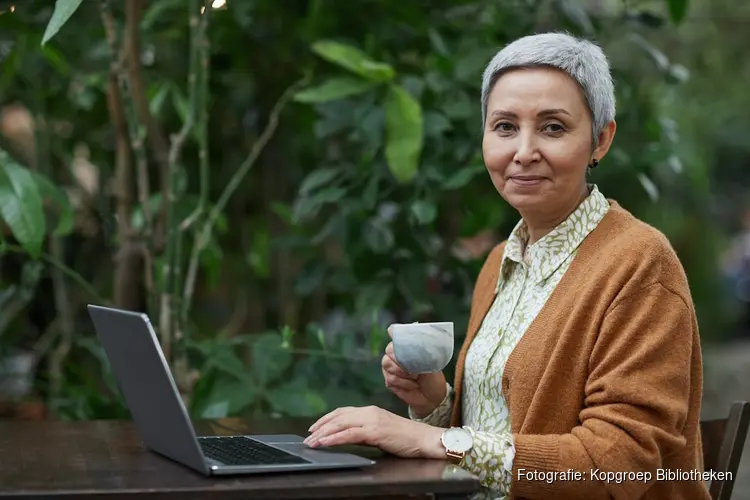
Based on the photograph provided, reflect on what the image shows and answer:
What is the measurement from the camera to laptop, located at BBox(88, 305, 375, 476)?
1260 mm

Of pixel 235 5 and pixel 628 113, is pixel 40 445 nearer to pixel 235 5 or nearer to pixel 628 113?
pixel 235 5

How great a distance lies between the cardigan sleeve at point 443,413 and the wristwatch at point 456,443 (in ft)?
1.04

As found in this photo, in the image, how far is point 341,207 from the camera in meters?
2.36

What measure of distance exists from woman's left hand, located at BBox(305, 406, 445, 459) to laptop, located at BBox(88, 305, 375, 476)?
0.9 inches

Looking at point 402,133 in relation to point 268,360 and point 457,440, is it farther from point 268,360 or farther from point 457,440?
point 457,440

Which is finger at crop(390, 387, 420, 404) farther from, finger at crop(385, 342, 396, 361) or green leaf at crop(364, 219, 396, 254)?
green leaf at crop(364, 219, 396, 254)

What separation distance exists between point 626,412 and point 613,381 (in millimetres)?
41

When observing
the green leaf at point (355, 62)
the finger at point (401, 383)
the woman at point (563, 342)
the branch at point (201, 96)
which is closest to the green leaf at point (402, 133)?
the green leaf at point (355, 62)

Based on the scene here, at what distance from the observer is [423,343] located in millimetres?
1435

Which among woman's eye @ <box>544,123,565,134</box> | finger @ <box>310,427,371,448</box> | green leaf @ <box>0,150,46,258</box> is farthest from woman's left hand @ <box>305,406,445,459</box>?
green leaf @ <box>0,150,46,258</box>

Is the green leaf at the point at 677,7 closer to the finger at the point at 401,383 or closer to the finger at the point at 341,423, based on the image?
the finger at the point at 401,383

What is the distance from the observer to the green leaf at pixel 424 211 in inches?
85.5

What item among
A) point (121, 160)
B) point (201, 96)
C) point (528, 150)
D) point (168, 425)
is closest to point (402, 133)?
point (201, 96)

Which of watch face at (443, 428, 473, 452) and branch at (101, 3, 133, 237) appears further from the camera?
branch at (101, 3, 133, 237)
